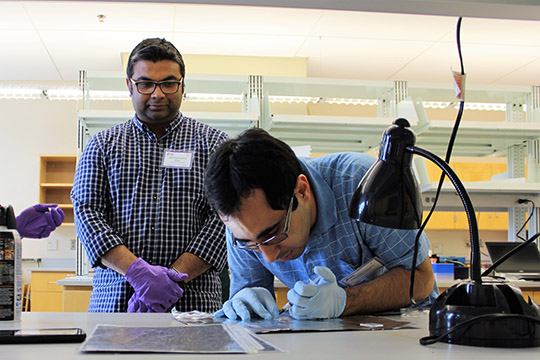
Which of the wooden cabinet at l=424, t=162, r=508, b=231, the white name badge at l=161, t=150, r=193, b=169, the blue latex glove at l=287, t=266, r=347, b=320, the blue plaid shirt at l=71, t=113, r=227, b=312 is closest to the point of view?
the blue latex glove at l=287, t=266, r=347, b=320

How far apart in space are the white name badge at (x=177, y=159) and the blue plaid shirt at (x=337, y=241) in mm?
616

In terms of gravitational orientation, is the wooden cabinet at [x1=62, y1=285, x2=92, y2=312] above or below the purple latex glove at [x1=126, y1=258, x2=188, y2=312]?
below

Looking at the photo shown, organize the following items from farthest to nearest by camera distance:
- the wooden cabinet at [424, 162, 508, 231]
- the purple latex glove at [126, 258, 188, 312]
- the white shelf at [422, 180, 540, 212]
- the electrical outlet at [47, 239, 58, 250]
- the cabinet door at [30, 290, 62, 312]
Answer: the wooden cabinet at [424, 162, 508, 231] < the electrical outlet at [47, 239, 58, 250] < the cabinet door at [30, 290, 62, 312] < the white shelf at [422, 180, 540, 212] < the purple latex glove at [126, 258, 188, 312]

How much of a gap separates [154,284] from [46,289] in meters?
4.35

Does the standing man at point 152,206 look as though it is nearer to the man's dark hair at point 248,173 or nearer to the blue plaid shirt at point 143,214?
the blue plaid shirt at point 143,214

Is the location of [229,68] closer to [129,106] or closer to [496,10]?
[129,106]

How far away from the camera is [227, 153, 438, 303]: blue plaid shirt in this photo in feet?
4.43

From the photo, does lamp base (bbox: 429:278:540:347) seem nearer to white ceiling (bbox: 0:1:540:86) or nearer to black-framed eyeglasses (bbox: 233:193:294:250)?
black-framed eyeglasses (bbox: 233:193:294:250)

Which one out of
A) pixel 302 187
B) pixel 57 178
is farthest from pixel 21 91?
pixel 302 187

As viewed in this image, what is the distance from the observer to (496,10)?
99 cm

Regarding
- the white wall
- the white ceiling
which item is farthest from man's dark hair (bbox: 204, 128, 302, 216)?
the white wall

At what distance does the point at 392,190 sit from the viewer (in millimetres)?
883

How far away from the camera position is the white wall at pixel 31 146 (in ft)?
21.9

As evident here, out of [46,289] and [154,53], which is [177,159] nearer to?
[154,53]
